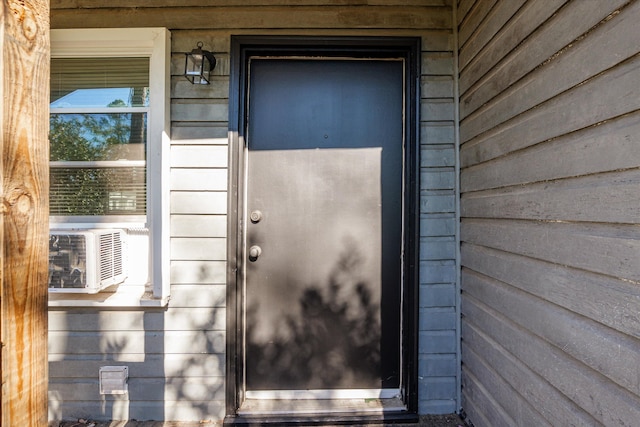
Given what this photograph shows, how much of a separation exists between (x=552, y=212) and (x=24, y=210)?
144 centimetres

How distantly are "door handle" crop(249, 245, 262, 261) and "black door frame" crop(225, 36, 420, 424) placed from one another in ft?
0.18

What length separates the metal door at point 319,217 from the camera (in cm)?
186

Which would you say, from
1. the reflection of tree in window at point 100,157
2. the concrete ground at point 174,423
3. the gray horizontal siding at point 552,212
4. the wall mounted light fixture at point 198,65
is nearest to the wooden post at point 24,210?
the wall mounted light fixture at point 198,65

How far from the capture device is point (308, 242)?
1861mm

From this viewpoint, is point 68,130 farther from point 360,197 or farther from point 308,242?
point 360,197

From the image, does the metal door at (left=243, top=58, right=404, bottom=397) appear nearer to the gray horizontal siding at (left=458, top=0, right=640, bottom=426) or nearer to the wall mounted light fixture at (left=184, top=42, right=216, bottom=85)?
the wall mounted light fixture at (left=184, top=42, right=216, bottom=85)

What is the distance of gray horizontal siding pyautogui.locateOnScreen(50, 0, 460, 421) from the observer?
1790 millimetres

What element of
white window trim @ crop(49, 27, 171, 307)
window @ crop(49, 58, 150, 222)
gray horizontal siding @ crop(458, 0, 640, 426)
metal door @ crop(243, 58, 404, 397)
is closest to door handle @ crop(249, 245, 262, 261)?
metal door @ crop(243, 58, 404, 397)

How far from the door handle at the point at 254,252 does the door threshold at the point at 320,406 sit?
0.77m

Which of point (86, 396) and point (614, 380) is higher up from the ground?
point (614, 380)

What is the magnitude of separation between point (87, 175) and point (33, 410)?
135 cm

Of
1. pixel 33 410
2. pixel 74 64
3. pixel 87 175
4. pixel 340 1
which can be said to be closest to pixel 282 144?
pixel 340 1

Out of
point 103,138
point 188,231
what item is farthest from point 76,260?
point 103,138

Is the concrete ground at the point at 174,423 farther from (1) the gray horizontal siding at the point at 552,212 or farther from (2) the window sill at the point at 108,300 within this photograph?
(2) the window sill at the point at 108,300
